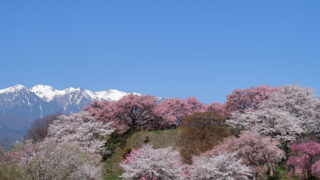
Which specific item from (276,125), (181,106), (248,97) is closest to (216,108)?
(181,106)

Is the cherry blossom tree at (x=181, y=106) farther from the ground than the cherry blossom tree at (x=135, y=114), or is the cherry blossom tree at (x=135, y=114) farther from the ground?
the cherry blossom tree at (x=181, y=106)

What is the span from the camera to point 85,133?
47.1m

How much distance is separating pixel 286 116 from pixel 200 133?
8.97 metres

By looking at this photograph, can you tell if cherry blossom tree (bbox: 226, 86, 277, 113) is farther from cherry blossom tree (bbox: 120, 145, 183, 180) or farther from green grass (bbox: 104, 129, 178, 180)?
cherry blossom tree (bbox: 120, 145, 183, 180)

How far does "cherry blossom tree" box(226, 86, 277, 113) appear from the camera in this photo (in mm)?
54969

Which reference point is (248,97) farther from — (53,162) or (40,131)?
(40,131)

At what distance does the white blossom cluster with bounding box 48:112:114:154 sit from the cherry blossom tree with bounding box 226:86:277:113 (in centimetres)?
1967

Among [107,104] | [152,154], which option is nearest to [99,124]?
[107,104]

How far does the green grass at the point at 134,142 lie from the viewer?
1729 inches

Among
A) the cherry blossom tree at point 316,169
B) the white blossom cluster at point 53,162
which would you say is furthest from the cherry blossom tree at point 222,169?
the white blossom cluster at point 53,162

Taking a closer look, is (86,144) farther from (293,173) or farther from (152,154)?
(293,173)

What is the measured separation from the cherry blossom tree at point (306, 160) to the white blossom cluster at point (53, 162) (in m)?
17.2

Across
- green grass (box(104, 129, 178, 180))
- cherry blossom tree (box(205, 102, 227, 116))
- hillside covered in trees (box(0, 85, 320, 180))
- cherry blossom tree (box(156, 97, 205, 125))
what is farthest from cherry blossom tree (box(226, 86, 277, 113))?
green grass (box(104, 129, 178, 180))

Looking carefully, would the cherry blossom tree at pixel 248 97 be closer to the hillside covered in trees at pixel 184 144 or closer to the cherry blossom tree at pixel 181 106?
the hillside covered in trees at pixel 184 144
